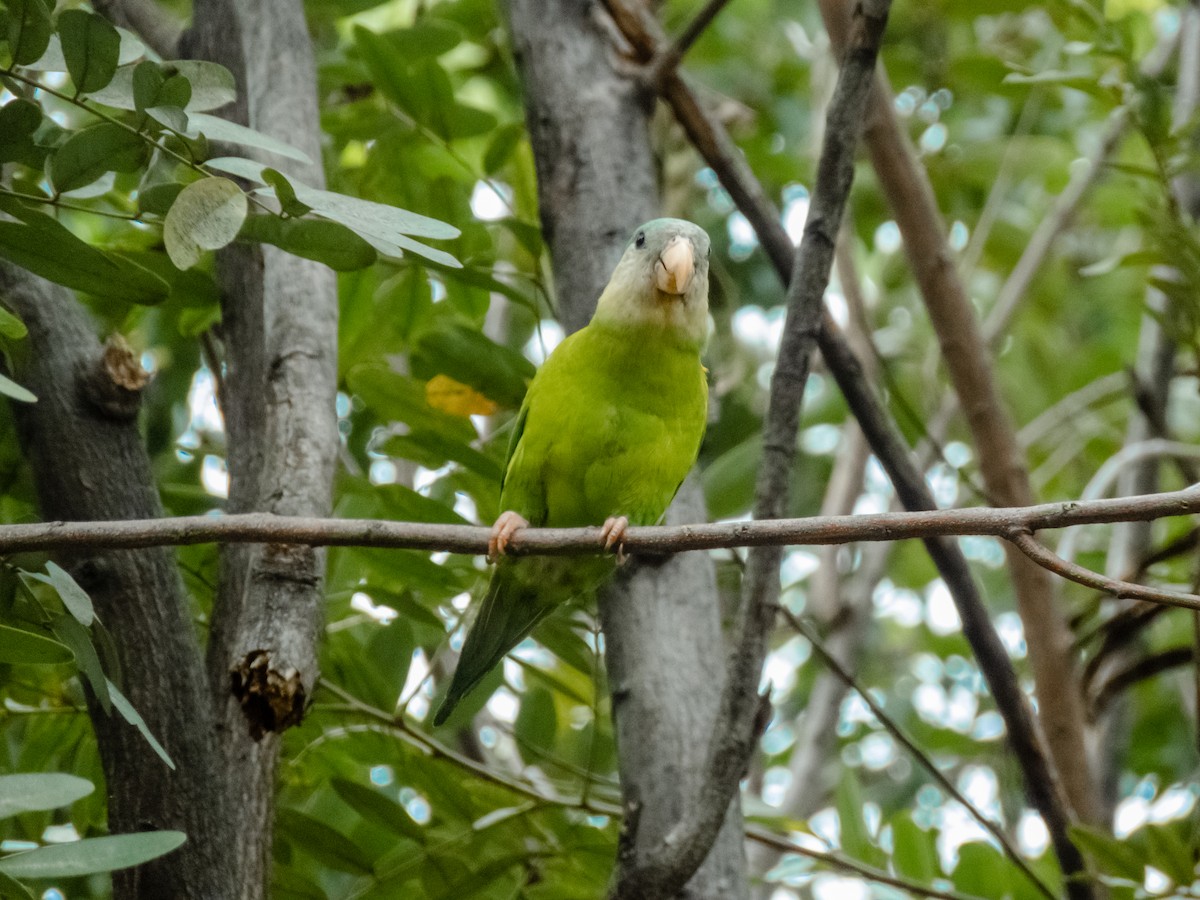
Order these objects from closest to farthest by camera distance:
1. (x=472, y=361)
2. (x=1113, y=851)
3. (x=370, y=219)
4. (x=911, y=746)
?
(x=370, y=219) < (x=1113, y=851) < (x=911, y=746) < (x=472, y=361)

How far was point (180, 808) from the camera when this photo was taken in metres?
2.04

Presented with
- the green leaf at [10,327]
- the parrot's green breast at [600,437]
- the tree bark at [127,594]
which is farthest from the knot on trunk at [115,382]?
the parrot's green breast at [600,437]

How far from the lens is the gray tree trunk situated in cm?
248

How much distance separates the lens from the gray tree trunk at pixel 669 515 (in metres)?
2.48

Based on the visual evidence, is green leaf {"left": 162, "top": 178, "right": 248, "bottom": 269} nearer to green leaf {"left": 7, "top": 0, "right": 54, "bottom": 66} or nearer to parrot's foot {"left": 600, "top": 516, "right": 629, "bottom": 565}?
green leaf {"left": 7, "top": 0, "right": 54, "bottom": 66}

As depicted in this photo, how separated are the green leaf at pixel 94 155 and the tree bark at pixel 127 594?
1.35ft

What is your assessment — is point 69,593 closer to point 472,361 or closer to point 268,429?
point 268,429

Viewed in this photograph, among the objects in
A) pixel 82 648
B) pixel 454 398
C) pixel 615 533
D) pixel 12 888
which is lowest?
pixel 12 888

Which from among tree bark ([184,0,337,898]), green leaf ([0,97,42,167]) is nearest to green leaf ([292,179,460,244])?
green leaf ([0,97,42,167])

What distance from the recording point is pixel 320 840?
99.9 inches

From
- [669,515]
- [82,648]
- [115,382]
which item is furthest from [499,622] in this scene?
[82,648]

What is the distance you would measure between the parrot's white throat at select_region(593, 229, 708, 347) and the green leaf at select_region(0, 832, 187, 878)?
5.38 ft

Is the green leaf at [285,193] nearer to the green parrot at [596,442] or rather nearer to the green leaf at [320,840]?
the green parrot at [596,442]

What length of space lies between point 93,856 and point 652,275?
1.77 meters
